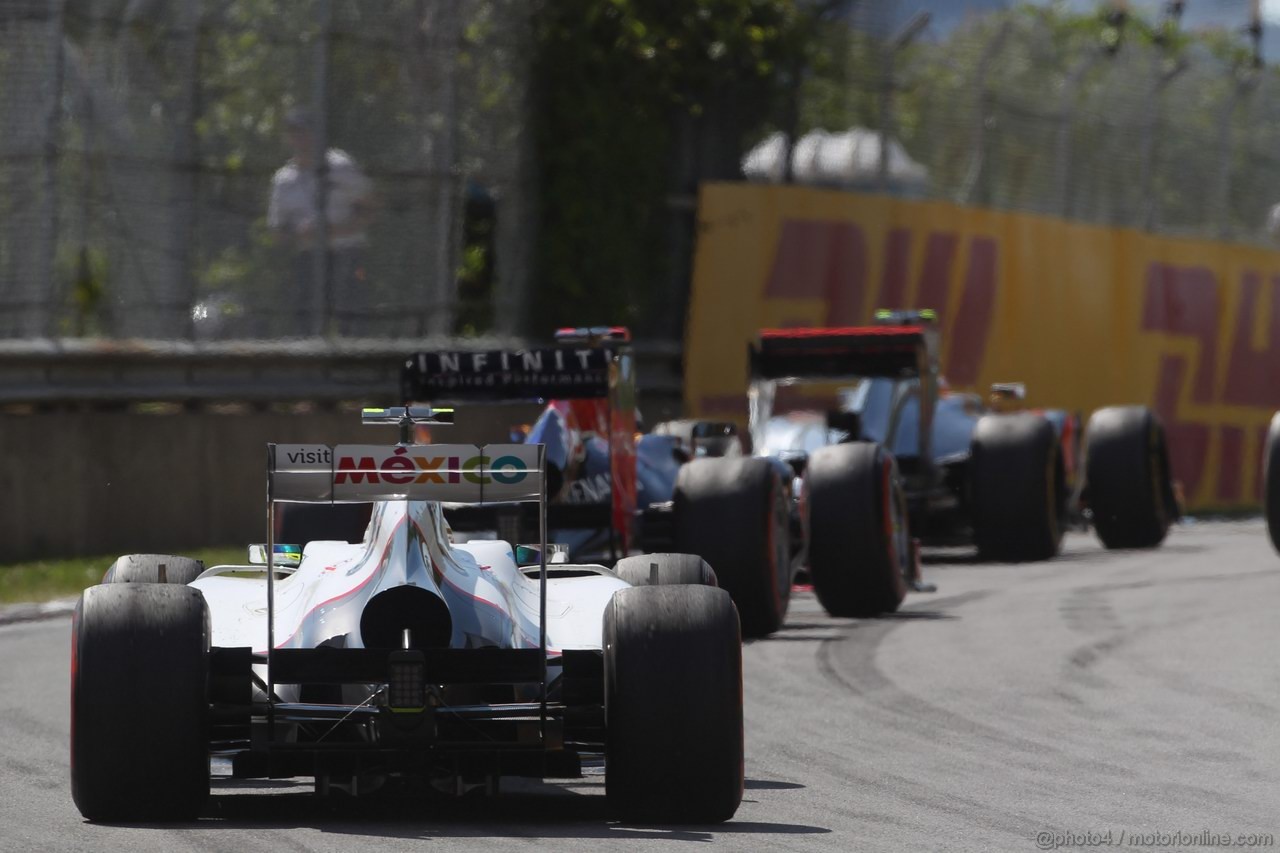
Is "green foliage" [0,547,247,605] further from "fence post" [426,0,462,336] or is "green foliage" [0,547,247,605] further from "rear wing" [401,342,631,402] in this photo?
"fence post" [426,0,462,336]

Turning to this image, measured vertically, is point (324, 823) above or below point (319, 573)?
below

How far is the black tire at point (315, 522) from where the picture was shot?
472 inches

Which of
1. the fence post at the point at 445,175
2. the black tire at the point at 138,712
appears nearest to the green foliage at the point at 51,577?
the fence post at the point at 445,175

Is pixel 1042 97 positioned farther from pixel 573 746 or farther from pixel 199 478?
pixel 573 746

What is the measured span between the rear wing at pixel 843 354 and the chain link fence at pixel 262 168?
3074mm

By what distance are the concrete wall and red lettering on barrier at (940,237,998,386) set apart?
21.8 feet

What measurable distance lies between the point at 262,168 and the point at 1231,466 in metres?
12.8

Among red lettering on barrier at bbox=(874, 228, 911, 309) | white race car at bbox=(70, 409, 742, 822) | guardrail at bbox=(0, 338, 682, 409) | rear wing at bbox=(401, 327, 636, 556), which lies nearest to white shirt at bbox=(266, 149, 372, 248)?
guardrail at bbox=(0, 338, 682, 409)

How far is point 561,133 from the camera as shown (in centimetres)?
1917

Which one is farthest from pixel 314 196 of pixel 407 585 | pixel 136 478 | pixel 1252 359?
pixel 1252 359

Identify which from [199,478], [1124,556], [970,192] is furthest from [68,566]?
[970,192]

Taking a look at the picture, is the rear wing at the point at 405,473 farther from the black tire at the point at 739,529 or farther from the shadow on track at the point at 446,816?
the black tire at the point at 739,529

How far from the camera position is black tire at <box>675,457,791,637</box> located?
11594 millimetres

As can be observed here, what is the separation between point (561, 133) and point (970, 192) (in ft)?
17.3
